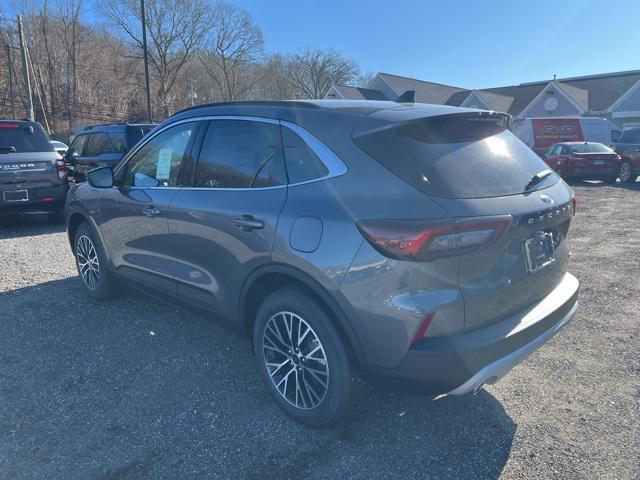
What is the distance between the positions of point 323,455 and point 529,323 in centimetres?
130

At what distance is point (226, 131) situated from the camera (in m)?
3.19

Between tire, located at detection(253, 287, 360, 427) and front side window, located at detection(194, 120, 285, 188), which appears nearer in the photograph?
tire, located at detection(253, 287, 360, 427)

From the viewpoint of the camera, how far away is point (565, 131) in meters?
23.7

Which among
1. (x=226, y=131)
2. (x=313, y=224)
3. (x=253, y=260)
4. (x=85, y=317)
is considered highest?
(x=226, y=131)

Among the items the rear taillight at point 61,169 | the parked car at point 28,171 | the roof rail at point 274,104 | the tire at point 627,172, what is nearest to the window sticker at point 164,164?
the roof rail at point 274,104

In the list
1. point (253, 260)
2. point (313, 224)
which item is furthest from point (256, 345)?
point (313, 224)

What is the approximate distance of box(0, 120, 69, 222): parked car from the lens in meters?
7.56

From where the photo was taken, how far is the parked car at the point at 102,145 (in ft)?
32.3

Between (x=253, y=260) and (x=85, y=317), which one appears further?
(x=85, y=317)

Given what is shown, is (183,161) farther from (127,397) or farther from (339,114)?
(127,397)

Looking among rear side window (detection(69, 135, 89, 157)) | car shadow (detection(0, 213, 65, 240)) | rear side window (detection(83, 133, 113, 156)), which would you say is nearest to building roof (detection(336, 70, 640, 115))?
rear side window (detection(69, 135, 89, 157))

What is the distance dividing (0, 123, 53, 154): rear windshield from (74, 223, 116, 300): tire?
405 cm

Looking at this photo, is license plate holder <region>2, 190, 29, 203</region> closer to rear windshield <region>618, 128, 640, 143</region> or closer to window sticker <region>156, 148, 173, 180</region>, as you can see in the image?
window sticker <region>156, 148, 173, 180</region>

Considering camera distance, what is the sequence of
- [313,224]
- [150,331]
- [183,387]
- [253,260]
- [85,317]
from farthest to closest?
[85,317] → [150,331] → [183,387] → [253,260] → [313,224]
